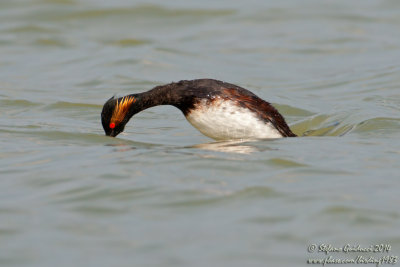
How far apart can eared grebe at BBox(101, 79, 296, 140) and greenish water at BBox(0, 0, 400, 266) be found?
0.30 m

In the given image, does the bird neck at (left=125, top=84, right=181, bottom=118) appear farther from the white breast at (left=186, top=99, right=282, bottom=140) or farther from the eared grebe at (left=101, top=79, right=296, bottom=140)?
the white breast at (left=186, top=99, right=282, bottom=140)

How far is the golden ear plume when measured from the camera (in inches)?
486

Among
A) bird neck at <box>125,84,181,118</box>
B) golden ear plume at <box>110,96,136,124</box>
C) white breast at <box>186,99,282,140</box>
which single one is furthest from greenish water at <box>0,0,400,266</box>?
bird neck at <box>125,84,181,118</box>

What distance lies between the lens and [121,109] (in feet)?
40.6

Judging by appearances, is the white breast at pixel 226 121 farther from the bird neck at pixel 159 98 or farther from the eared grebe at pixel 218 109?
the bird neck at pixel 159 98

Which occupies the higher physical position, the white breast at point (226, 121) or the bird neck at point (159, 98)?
the bird neck at point (159, 98)

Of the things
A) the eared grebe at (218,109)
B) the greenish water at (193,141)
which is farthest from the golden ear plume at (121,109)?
the greenish water at (193,141)

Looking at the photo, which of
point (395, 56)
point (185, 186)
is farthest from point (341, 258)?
point (395, 56)

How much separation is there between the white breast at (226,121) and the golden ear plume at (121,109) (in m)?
0.99

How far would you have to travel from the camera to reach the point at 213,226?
830 centimetres

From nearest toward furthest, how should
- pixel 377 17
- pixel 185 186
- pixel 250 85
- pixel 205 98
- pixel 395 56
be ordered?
pixel 185 186, pixel 205 98, pixel 250 85, pixel 395 56, pixel 377 17

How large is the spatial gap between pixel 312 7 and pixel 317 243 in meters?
18.1

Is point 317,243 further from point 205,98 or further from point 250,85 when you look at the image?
point 250,85

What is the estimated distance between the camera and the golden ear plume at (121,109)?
12.3m
